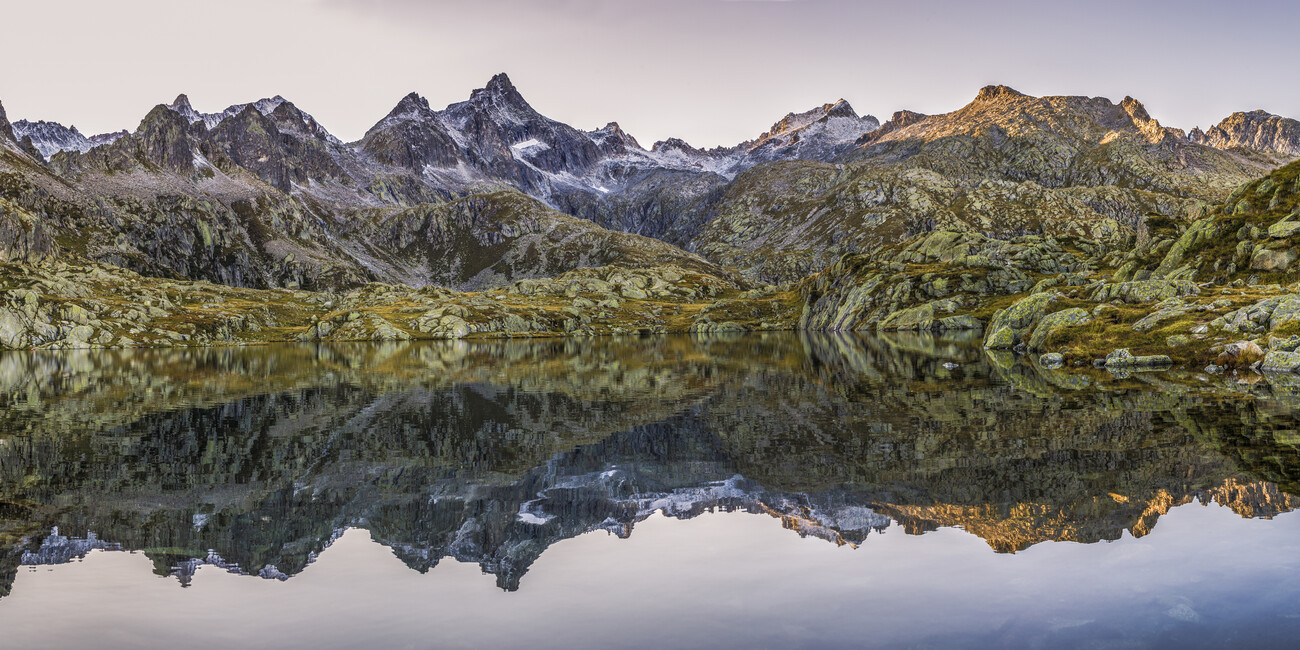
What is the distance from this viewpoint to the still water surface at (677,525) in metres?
15.8

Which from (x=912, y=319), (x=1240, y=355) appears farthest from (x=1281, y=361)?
(x=912, y=319)

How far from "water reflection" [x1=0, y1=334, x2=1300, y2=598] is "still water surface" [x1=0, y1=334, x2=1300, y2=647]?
0.72 ft

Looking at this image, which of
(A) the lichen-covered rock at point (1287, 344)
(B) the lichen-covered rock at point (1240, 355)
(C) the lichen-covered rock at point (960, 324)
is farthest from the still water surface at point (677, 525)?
(C) the lichen-covered rock at point (960, 324)

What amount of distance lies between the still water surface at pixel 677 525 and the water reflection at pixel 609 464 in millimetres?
219

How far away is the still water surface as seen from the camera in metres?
15.8

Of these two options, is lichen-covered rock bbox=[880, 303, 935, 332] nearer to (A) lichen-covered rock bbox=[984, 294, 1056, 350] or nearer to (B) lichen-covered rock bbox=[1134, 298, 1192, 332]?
(A) lichen-covered rock bbox=[984, 294, 1056, 350]

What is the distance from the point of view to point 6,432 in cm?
4497

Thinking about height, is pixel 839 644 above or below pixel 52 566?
below

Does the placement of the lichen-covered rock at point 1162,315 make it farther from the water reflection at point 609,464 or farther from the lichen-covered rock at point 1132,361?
the water reflection at point 609,464

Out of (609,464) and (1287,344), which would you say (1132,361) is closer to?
(1287,344)

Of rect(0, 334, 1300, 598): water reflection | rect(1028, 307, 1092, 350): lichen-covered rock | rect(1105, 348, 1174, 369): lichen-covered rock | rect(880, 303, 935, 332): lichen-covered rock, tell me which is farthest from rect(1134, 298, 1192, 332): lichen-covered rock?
rect(880, 303, 935, 332): lichen-covered rock

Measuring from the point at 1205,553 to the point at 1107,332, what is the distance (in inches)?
2779

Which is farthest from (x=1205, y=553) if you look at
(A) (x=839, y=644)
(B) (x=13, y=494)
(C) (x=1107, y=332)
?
(C) (x=1107, y=332)

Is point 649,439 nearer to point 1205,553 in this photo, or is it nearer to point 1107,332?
point 1205,553
